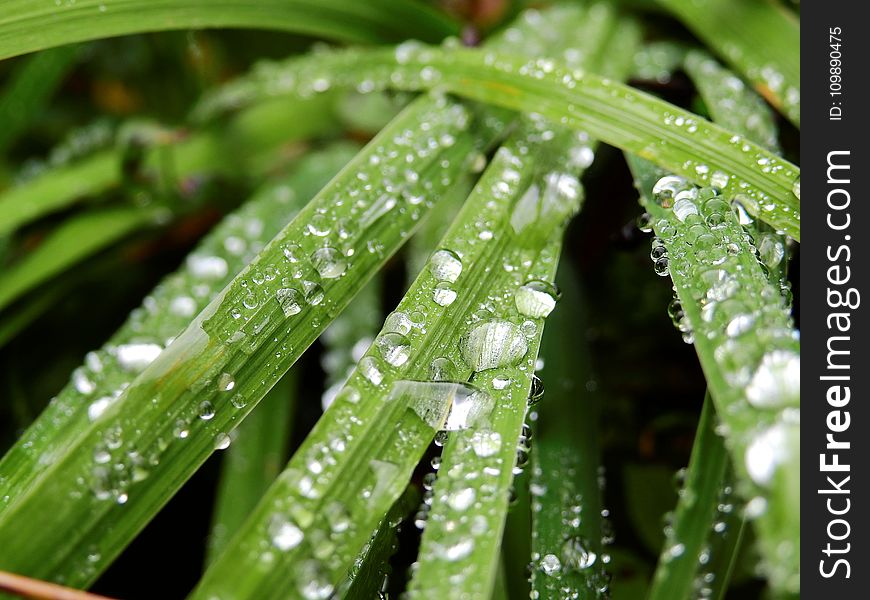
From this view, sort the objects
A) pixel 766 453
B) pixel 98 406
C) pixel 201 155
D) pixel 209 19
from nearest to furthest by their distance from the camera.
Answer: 1. pixel 766 453
2. pixel 98 406
3. pixel 209 19
4. pixel 201 155

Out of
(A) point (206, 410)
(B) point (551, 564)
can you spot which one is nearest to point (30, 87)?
(A) point (206, 410)

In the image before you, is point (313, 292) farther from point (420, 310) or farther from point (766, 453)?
point (766, 453)

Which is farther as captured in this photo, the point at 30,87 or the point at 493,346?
the point at 30,87

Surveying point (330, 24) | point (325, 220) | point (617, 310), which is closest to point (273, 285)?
point (325, 220)

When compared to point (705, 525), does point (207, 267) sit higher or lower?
higher

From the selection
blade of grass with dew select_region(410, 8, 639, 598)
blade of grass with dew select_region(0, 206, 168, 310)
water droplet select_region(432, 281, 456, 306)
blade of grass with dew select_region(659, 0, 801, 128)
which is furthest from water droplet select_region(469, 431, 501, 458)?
blade of grass with dew select_region(0, 206, 168, 310)

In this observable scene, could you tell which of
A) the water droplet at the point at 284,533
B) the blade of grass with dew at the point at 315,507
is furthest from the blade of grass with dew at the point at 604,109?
the water droplet at the point at 284,533

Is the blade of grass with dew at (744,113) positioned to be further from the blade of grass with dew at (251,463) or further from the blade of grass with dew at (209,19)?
the blade of grass with dew at (251,463)
